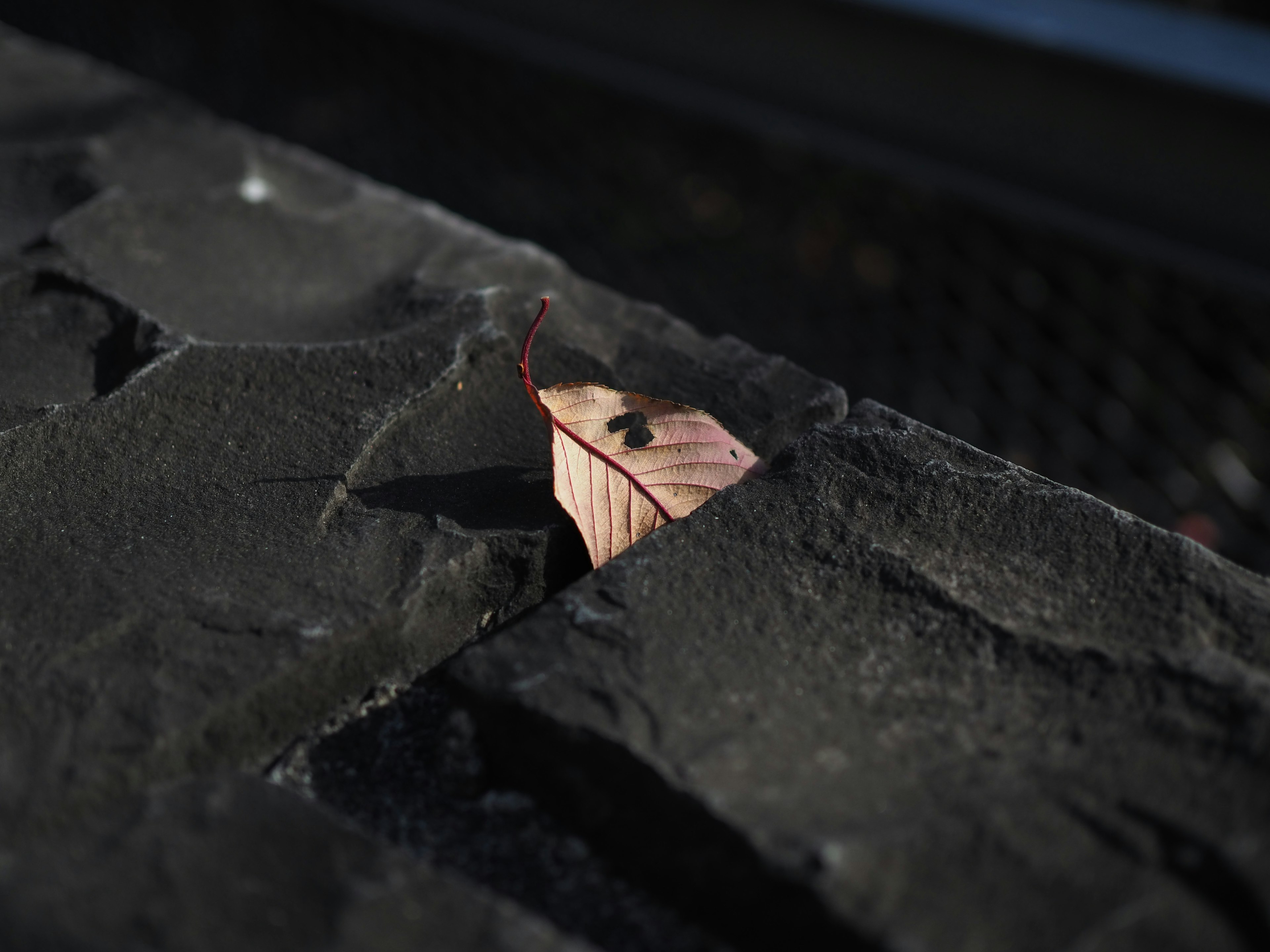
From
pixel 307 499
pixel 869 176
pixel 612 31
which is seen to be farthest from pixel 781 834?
pixel 869 176

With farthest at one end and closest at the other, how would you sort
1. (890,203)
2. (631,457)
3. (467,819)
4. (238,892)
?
(890,203) < (631,457) < (467,819) < (238,892)

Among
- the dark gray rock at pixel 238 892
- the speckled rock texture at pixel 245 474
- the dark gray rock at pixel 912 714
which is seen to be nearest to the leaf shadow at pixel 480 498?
the speckled rock texture at pixel 245 474

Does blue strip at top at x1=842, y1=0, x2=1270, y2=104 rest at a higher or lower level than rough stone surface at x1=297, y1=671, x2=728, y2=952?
higher

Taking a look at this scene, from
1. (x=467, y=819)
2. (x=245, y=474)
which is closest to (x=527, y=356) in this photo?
(x=245, y=474)

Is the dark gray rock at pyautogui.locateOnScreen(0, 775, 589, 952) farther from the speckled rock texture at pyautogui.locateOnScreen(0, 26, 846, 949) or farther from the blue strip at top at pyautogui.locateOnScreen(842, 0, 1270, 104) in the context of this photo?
the blue strip at top at pyautogui.locateOnScreen(842, 0, 1270, 104)

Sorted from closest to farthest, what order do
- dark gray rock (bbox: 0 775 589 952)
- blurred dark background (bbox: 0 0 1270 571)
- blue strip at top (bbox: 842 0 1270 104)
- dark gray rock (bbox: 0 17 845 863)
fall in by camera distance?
dark gray rock (bbox: 0 775 589 952), dark gray rock (bbox: 0 17 845 863), blue strip at top (bbox: 842 0 1270 104), blurred dark background (bbox: 0 0 1270 571)

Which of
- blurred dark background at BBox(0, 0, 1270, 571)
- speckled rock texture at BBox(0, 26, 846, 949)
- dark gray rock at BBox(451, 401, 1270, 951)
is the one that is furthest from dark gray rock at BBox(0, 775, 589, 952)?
blurred dark background at BBox(0, 0, 1270, 571)

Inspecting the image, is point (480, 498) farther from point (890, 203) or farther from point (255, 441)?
point (890, 203)

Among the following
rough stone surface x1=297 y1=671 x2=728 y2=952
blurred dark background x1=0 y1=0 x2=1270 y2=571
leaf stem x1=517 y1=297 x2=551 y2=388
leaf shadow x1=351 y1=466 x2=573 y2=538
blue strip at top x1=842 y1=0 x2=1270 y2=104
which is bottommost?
blurred dark background x1=0 y1=0 x2=1270 y2=571
